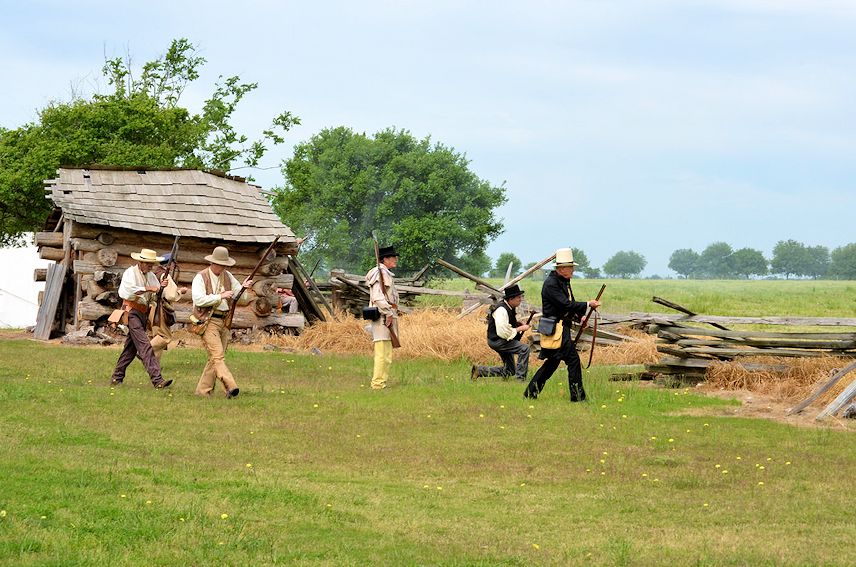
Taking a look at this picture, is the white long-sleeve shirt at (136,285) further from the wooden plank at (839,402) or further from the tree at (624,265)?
the tree at (624,265)

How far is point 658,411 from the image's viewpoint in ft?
43.4

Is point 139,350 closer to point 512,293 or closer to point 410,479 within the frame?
point 512,293

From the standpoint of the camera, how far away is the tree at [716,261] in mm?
151875

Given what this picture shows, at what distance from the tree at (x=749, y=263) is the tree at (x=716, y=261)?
2.14 m

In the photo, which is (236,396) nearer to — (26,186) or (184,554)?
(184,554)

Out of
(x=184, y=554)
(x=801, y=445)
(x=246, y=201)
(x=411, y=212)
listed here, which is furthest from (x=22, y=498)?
(x=411, y=212)

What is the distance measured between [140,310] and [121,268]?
26.7ft

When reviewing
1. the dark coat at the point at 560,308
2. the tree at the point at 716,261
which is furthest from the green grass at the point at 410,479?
the tree at the point at 716,261

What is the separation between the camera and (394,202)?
172 ft

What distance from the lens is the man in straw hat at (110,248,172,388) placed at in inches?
572

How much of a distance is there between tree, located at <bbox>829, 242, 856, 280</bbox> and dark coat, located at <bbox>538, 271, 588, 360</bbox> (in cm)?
13235

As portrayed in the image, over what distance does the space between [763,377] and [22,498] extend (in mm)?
10388

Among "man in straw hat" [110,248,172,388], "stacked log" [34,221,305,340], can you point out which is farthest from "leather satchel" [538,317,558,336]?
"stacked log" [34,221,305,340]

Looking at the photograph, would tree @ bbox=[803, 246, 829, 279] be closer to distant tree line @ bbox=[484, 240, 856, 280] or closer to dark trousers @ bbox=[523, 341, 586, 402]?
distant tree line @ bbox=[484, 240, 856, 280]
